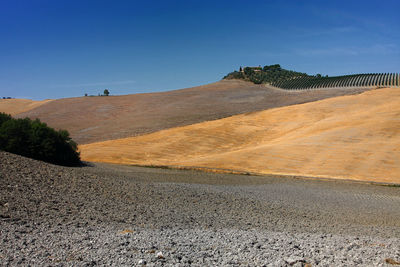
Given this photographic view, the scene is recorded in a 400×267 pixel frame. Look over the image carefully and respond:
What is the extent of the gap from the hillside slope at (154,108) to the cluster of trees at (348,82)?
371cm

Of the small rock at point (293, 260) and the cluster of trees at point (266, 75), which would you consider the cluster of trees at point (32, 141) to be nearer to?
the small rock at point (293, 260)

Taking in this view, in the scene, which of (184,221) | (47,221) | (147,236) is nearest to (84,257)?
(147,236)

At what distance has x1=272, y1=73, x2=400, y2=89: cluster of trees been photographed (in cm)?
4972

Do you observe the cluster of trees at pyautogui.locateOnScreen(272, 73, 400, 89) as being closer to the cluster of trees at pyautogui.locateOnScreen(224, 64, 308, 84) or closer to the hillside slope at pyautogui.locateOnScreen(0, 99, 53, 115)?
the cluster of trees at pyautogui.locateOnScreen(224, 64, 308, 84)

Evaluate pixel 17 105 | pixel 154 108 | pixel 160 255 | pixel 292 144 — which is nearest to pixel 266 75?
pixel 154 108

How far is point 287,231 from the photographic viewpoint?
7684 mm

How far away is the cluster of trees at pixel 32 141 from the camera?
15234 millimetres

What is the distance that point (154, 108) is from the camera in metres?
49.1

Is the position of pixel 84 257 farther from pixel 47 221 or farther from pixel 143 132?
pixel 143 132

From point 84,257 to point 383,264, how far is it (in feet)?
13.6

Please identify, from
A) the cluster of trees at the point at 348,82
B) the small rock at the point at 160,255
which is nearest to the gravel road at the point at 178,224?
the small rock at the point at 160,255

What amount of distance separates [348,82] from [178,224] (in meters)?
52.6

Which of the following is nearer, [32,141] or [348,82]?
[32,141]

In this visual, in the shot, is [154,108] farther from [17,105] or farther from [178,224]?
[178,224]
